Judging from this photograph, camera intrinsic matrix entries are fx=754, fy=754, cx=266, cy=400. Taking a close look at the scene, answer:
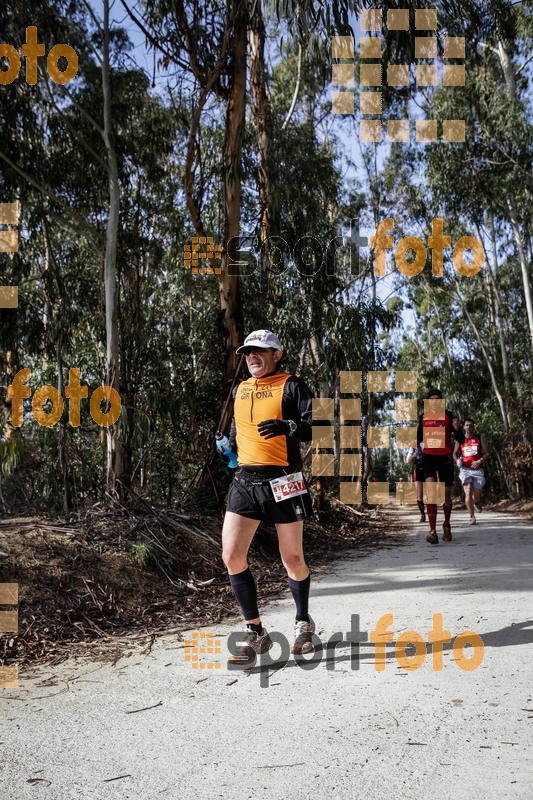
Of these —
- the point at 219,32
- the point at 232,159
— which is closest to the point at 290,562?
the point at 232,159

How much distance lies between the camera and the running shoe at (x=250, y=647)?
432 cm

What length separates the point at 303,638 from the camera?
448 centimetres

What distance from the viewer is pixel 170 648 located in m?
4.77

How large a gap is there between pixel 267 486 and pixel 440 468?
5.29 metres

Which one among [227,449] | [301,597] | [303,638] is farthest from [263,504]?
[303,638]

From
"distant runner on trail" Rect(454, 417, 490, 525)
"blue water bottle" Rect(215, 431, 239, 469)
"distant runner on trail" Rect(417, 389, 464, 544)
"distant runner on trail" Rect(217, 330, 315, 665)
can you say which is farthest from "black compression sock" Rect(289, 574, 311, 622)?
"distant runner on trail" Rect(454, 417, 490, 525)

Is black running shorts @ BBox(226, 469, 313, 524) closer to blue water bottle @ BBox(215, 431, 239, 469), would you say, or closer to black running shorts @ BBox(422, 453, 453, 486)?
blue water bottle @ BBox(215, 431, 239, 469)

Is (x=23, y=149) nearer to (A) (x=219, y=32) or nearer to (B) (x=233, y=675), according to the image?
(A) (x=219, y=32)

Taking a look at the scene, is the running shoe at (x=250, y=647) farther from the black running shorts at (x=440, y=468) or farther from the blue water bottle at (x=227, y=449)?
the black running shorts at (x=440, y=468)

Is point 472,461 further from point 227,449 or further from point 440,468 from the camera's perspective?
point 227,449

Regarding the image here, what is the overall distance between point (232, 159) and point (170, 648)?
23.5ft

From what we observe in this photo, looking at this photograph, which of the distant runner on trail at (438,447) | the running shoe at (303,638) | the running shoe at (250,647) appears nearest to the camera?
the running shoe at (250,647)

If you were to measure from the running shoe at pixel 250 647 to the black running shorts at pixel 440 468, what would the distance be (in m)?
5.10

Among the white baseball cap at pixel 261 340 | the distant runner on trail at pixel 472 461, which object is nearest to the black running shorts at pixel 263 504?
the white baseball cap at pixel 261 340
